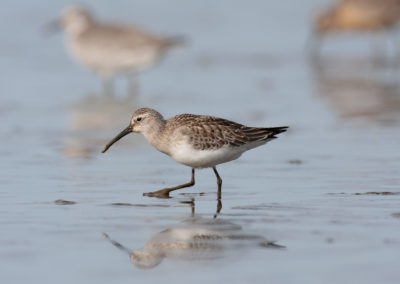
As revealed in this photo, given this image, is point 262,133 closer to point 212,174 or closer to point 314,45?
point 212,174

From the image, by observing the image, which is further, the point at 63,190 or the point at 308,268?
the point at 63,190

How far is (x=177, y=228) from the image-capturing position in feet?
20.5

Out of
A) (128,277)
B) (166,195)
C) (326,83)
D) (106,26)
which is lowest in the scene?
(128,277)

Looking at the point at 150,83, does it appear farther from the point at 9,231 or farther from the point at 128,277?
the point at 128,277

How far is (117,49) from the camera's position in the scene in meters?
15.6

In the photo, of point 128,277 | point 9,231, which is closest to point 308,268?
point 128,277

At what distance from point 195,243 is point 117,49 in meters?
10.1

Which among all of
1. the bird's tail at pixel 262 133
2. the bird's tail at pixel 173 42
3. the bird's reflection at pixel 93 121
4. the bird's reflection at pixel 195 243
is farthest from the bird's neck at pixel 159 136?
the bird's tail at pixel 173 42

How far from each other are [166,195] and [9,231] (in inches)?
66.6

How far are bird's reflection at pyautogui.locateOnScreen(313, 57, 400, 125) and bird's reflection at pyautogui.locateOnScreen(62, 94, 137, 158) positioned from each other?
2.90 meters

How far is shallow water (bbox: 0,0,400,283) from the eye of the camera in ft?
17.8

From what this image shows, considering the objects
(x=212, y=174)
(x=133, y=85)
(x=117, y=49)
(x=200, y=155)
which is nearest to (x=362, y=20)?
(x=117, y=49)

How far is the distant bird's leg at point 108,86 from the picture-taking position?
577 inches

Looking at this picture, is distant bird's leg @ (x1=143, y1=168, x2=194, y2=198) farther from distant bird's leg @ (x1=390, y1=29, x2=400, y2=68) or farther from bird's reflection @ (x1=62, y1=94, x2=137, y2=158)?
distant bird's leg @ (x1=390, y1=29, x2=400, y2=68)
